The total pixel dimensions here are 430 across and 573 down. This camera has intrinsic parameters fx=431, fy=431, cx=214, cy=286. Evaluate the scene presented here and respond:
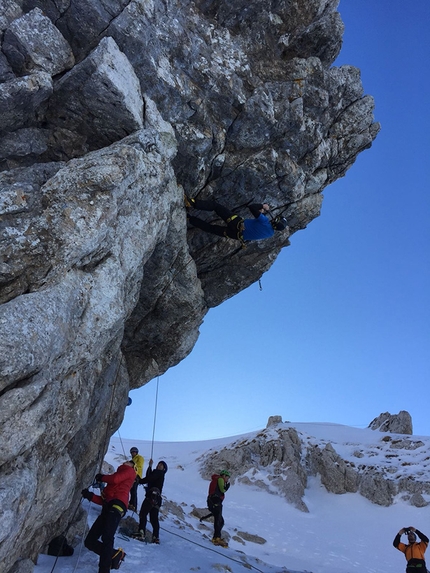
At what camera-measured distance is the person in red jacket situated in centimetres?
820

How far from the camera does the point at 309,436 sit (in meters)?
37.2

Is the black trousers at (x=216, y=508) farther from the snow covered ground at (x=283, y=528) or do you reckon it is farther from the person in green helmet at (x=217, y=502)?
the snow covered ground at (x=283, y=528)

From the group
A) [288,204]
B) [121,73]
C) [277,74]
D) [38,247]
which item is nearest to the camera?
[38,247]

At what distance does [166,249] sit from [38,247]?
16.4 feet

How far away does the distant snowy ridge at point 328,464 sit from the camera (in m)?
29.4

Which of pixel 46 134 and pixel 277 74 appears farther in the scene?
pixel 277 74

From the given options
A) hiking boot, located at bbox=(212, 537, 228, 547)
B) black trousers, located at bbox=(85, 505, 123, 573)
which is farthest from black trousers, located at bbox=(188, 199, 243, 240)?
hiking boot, located at bbox=(212, 537, 228, 547)

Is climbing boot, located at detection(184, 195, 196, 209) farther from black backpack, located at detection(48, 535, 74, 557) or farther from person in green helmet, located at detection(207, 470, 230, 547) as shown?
person in green helmet, located at detection(207, 470, 230, 547)

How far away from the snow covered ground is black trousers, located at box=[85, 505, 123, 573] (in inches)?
18.0

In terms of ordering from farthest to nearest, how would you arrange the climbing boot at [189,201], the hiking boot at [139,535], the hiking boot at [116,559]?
1. the climbing boot at [189,201]
2. the hiking boot at [139,535]
3. the hiking boot at [116,559]

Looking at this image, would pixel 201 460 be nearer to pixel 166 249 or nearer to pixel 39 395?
pixel 166 249

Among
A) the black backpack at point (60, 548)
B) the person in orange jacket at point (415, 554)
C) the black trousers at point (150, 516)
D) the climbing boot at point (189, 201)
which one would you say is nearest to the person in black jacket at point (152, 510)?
the black trousers at point (150, 516)

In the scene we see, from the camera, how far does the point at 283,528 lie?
23344 millimetres

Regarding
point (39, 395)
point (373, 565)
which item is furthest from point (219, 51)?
point (373, 565)
